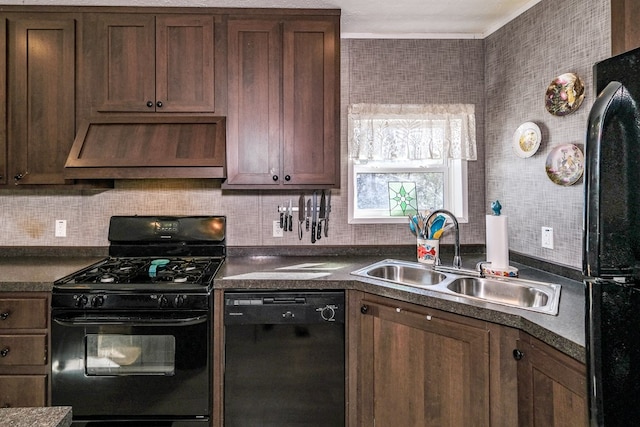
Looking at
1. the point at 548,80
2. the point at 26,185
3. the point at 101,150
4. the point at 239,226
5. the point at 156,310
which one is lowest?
the point at 156,310

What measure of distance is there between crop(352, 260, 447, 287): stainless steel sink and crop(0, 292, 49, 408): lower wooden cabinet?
1.59 meters

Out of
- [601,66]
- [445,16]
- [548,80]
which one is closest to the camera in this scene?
[601,66]

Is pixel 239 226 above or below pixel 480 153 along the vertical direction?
below

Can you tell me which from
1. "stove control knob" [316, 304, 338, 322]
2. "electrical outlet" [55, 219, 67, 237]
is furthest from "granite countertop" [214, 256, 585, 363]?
"electrical outlet" [55, 219, 67, 237]

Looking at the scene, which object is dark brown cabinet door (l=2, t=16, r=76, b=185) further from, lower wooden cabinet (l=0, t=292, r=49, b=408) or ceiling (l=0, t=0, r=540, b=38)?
lower wooden cabinet (l=0, t=292, r=49, b=408)

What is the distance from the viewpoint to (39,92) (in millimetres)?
2059

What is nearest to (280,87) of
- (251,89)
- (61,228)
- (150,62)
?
(251,89)

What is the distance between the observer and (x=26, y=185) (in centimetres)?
205

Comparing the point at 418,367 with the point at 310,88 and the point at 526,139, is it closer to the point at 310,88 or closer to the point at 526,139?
the point at 526,139

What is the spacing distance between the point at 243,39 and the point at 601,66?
1.87 meters

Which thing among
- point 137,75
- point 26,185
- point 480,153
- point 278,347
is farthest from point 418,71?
point 26,185

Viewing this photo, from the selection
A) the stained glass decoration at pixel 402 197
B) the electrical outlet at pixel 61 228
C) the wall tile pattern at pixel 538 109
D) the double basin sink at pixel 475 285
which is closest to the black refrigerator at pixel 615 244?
the double basin sink at pixel 475 285

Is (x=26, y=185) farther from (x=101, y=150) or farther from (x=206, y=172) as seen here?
(x=206, y=172)

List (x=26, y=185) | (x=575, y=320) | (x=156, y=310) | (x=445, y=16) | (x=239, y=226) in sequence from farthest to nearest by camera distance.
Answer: (x=239, y=226)
(x=445, y=16)
(x=26, y=185)
(x=156, y=310)
(x=575, y=320)
